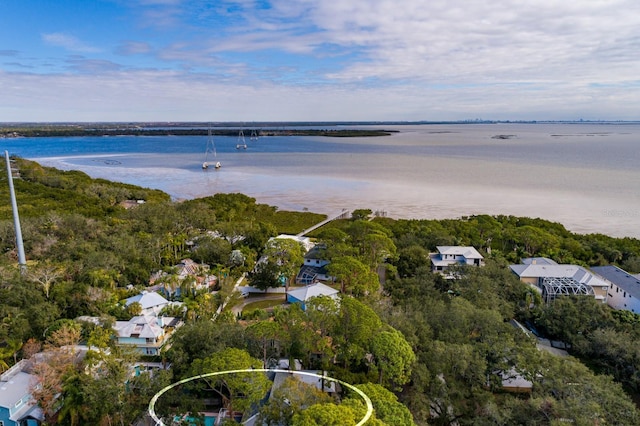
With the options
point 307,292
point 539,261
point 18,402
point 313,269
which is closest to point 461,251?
point 539,261

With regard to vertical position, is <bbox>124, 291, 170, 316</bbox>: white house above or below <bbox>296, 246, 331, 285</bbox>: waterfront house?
above

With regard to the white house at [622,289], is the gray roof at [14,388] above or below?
above

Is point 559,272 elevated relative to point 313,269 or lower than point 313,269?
elevated

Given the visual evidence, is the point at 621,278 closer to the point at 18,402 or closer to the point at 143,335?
the point at 143,335

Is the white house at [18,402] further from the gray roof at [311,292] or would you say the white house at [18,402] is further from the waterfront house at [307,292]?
the gray roof at [311,292]

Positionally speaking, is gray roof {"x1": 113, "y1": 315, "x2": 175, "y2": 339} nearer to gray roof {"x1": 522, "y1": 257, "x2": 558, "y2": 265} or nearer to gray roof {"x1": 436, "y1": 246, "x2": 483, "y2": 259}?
gray roof {"x1": 436, "y1": 246, "x2": 483, "y2": 259}

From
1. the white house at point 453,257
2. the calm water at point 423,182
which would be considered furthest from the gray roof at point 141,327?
the calm water at point 423,182

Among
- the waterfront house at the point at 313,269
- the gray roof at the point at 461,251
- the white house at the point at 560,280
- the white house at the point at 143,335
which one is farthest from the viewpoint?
the gray roof at the point at 461,251

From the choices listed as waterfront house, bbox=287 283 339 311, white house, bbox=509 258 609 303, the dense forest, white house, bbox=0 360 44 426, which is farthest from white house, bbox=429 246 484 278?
white house, bbox=0 360 44 426
